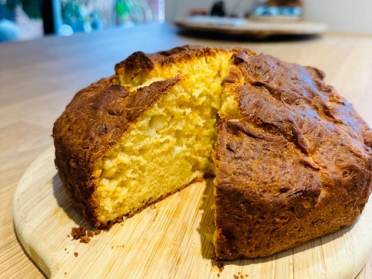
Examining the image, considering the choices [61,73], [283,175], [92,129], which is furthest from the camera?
[61,73]

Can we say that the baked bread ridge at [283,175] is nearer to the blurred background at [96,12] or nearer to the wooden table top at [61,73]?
the wooden table top at [61,73]

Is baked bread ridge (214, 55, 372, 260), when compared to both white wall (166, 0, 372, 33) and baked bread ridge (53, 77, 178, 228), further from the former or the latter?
white wall (166, 0, 372, 33)

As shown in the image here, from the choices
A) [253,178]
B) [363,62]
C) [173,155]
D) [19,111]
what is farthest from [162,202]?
[363,62]

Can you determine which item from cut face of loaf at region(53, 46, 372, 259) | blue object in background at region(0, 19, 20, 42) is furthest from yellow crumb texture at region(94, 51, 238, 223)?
blue object in background at region(0, 19, 20, 42)

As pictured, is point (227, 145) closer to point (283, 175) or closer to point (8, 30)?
point (283, 175)

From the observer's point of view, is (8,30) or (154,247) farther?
(8,30)

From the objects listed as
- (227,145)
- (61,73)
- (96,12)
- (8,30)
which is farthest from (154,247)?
(96,12)

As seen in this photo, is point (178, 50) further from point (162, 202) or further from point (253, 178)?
point (253, 178)
